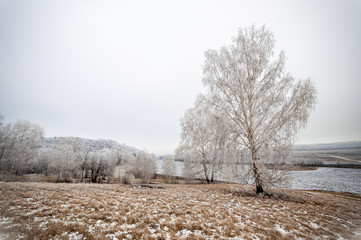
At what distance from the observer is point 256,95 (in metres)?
7.97

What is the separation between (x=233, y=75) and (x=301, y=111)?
4.35 metres

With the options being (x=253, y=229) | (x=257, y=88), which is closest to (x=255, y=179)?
(x=253, y=229)

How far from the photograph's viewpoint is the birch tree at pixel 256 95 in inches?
283

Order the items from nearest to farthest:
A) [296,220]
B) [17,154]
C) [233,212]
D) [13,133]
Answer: [296,220], [233,212], [13,133], [17,154]

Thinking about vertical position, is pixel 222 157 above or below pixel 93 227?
above

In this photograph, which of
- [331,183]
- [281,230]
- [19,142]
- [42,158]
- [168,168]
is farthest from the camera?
[168,168]

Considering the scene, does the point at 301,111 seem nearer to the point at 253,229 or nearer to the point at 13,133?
the point at 253,229

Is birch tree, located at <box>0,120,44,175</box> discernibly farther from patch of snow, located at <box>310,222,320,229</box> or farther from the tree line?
patch of snow, located at <box>310,222,320,229</box>

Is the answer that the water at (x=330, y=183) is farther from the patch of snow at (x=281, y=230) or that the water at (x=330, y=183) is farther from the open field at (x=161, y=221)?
the patch of snow at (x=281, y=230)

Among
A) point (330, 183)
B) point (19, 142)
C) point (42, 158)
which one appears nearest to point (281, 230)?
point (19, 142)

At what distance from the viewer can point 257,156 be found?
25.1ft

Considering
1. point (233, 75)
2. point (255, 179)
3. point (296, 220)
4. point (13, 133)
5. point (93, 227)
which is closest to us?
point (93, 227)

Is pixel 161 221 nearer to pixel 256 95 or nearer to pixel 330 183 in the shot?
pixel 256 95

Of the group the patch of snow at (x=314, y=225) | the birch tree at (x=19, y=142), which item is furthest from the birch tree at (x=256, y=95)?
the birch tree at (x=19, y=142)
